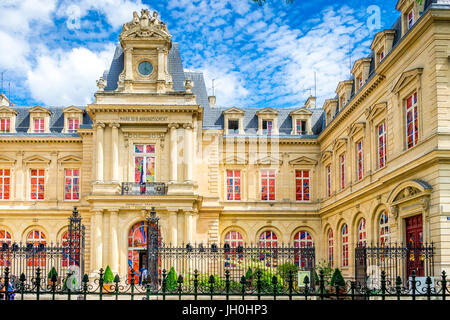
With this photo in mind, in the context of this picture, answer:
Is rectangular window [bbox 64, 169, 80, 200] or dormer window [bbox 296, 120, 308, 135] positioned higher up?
dormer window [bbox 296, 120, 308, 135]

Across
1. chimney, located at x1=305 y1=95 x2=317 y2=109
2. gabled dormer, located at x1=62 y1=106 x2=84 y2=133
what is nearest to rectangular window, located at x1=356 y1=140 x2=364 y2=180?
chimney, located at x1=305 y1=95 x2=317 y2=109

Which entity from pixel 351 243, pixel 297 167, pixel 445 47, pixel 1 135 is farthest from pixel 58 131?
pixel 445 47

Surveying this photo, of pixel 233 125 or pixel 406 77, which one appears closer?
pixel 406 77

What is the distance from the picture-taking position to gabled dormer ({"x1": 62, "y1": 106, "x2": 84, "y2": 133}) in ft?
128

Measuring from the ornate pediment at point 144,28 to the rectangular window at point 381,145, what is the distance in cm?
1496

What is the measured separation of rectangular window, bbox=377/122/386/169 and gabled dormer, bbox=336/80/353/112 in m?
5.93

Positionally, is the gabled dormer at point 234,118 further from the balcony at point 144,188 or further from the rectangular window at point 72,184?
the rectangular window at point 72,184

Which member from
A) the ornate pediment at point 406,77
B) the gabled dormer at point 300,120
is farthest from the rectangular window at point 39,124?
the ornate pediment at point 406,77

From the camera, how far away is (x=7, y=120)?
128 feet

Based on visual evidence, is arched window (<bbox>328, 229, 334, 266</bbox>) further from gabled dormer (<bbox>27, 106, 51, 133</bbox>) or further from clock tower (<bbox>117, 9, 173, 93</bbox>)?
gabled dormer (<bbox>27, 106, 51, 133</bbox>)

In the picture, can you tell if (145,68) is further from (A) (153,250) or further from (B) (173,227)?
(A) (153,250)

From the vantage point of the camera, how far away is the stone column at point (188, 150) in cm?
3338

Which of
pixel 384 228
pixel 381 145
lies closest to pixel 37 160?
pixel 381 145

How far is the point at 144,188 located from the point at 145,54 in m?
8.21
